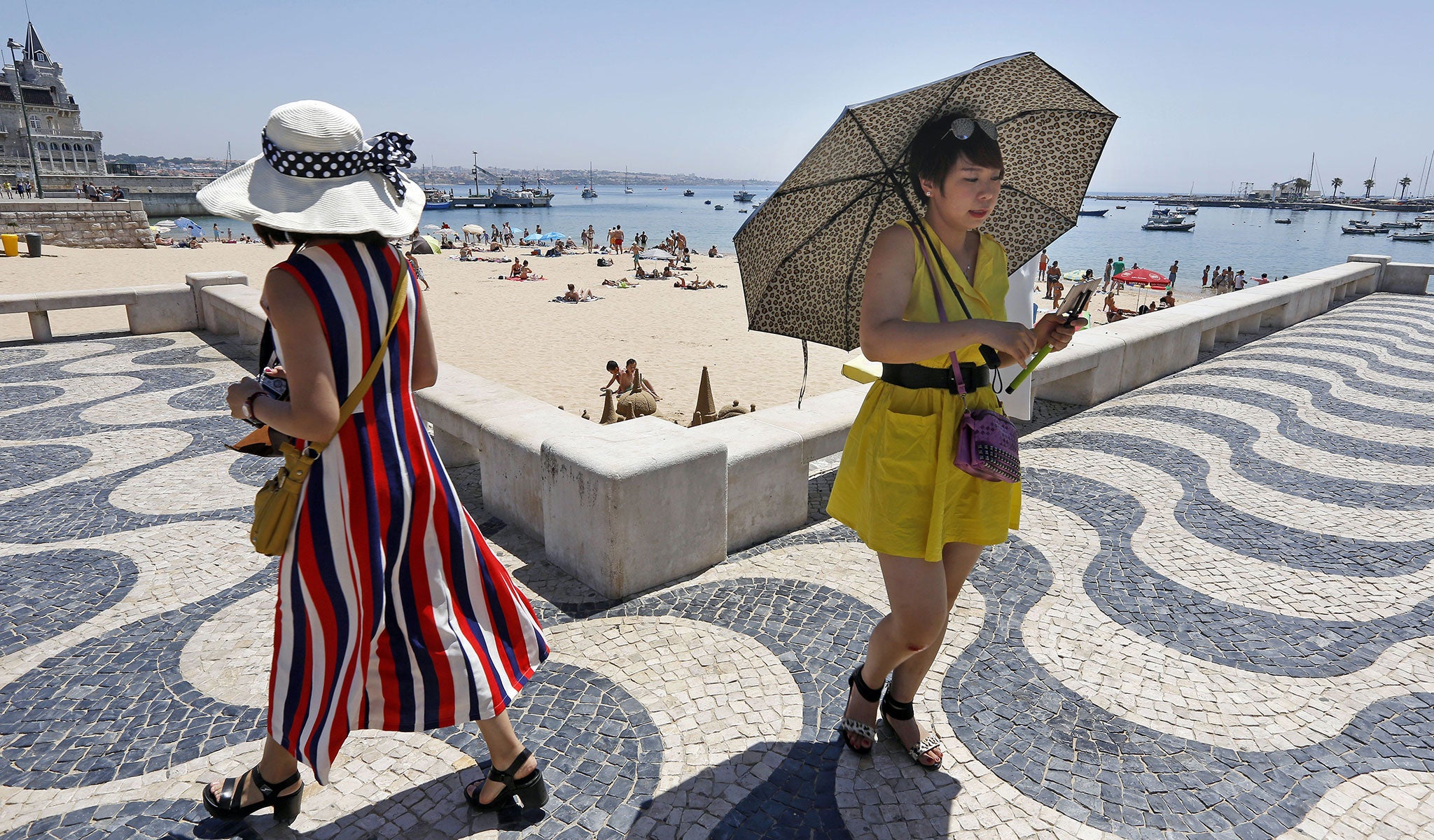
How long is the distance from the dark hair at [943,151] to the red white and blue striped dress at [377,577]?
52.8 inches

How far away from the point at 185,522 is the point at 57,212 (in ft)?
106

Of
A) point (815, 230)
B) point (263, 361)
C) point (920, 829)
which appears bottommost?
point (920, 829)

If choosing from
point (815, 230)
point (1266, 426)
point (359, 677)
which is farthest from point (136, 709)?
point (1266, 426)

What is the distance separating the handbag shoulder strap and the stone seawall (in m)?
33.7

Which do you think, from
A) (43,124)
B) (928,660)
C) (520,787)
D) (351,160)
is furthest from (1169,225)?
(43,124)

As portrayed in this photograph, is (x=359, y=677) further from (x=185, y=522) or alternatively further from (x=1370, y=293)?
(x=1370, y=293)

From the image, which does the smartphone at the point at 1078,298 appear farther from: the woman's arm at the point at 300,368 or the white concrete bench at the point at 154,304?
the white concrete bench at the point at 154,304

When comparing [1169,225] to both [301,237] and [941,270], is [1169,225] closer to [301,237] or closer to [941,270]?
[941,270]

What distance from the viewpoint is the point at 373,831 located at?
2.22 metres

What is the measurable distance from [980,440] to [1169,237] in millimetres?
101439

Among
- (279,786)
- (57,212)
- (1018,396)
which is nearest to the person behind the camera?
(279,786)

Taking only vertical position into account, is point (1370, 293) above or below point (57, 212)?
below

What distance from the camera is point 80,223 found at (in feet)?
94.9

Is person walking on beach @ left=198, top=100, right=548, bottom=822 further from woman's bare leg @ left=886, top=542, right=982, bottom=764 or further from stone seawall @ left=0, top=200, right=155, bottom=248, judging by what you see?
stone seawall @ left=0, top=200, right=155, bottom=248
